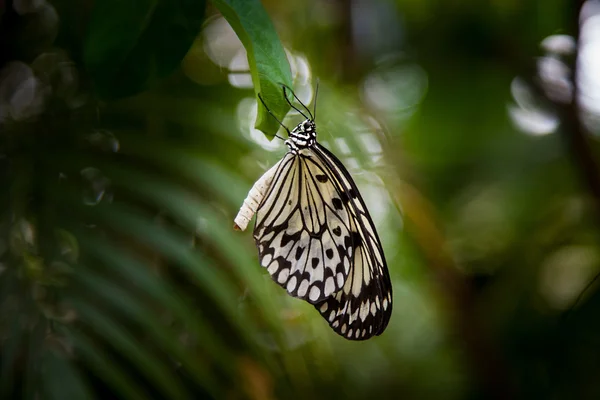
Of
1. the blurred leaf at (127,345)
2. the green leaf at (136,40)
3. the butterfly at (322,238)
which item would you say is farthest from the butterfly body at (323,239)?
the blurred leaf at (127,345)

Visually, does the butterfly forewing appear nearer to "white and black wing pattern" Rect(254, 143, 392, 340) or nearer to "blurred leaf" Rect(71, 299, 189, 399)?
"white and black wing pattern" Rect(254, 143, 392, 340)

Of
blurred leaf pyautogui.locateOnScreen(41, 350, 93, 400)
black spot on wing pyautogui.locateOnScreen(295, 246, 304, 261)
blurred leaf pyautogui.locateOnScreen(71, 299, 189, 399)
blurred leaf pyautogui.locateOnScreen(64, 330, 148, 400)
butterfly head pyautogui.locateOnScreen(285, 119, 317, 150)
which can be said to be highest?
butterfly head pyautogui.locateOnScreen(285, 119, 317, 150)

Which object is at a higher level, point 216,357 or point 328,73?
point 328,73

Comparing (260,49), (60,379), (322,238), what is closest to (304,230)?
(322,238)

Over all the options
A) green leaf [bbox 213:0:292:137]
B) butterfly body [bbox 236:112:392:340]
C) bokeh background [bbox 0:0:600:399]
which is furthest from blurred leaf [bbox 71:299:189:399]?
green leaf [bbox 213:0:292:137]

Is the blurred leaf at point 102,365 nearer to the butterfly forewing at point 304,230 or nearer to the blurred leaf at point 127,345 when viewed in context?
the blurred leaf at point 127,345

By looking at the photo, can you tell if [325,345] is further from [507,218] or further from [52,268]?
[507,218]

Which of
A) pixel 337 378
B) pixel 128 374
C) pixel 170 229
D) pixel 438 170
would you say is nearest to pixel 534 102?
pixel 438 170

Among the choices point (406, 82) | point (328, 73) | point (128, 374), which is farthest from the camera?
point (406, 82)
